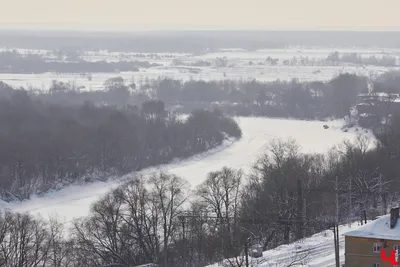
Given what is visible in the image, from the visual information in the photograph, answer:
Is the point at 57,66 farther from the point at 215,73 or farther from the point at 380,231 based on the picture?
the point at 380,231

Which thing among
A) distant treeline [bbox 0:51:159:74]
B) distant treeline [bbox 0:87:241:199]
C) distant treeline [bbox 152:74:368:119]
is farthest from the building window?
distant treeline [bbox 0:51:159:74]

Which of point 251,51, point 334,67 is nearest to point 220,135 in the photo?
point 334,67

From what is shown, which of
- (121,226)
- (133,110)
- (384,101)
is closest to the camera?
(121,226)

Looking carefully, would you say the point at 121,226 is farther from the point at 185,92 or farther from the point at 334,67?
the point at 334,67

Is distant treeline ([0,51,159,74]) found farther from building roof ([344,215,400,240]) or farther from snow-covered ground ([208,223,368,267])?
building roof ([344,215,400,240])

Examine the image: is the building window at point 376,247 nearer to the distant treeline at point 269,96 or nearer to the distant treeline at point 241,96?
the distant treeline at point 241,96

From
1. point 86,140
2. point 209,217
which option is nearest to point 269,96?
point 86,140
